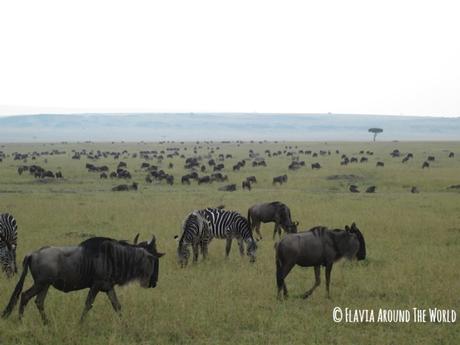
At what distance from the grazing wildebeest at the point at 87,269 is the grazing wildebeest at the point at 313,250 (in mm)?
2530

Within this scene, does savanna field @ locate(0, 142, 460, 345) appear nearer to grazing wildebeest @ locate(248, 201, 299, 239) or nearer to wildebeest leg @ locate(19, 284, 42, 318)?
wildebeest leg @ locate(19, 284, 42, 318)

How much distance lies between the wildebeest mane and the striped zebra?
13.1ft

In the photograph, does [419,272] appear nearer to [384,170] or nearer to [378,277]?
[378,277]

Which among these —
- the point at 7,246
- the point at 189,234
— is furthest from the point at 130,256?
the point at 7,246

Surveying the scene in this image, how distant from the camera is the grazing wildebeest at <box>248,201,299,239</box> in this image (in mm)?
16641

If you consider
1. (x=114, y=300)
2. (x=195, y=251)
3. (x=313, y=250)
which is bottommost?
(x=195, y=251)

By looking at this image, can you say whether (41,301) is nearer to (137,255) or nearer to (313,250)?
(137,255)

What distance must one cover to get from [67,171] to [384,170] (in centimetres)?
2382

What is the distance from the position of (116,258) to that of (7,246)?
446 centimetres

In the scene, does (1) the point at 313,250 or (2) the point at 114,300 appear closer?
(2) the point at 114,300

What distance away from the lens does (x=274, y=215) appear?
16922 mm

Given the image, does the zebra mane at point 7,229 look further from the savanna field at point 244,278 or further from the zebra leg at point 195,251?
the zebra leg at point 195,251

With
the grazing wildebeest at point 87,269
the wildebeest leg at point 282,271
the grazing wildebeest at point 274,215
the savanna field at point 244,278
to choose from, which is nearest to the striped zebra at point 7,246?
the savanna field at point 244,278

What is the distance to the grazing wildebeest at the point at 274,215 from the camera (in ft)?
54.6
